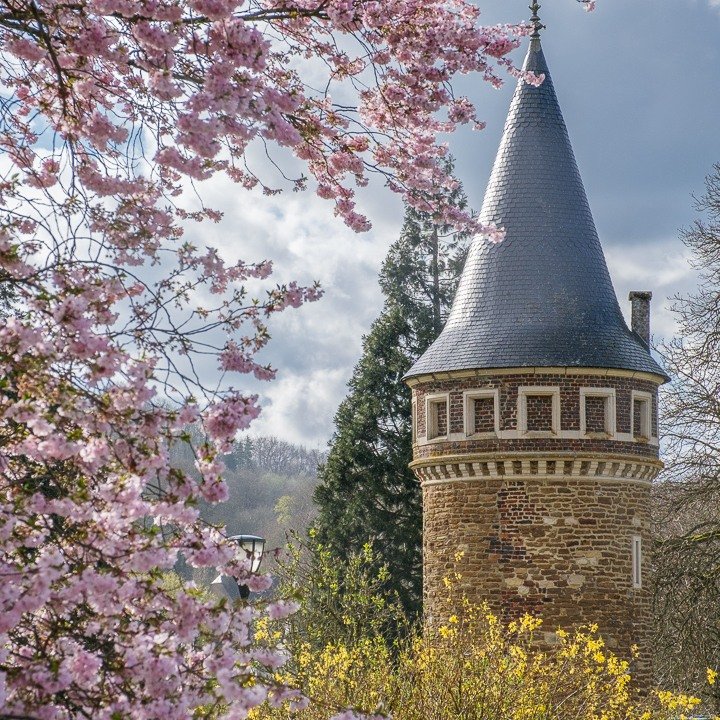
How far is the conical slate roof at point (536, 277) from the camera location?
19.2 metres

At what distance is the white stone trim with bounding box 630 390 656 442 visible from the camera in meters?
19.3

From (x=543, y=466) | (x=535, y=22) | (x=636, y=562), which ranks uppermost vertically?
(x=535, y=22)

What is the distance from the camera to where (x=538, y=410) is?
18.8 m

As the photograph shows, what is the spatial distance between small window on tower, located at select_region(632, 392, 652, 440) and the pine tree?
7.31 meters

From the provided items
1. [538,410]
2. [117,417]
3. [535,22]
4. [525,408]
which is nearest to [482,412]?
[525,408]

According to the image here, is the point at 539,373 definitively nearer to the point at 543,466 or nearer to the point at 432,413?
the point at 543,466

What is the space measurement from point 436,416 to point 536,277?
103 inches

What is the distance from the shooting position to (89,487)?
5.60 m

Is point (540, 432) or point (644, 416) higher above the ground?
point (644, 416)

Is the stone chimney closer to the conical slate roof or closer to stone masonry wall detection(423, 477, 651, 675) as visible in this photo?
the conical slate roof

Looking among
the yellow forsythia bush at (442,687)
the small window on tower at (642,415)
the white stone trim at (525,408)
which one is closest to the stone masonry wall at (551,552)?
the white stone trim at (525,408)

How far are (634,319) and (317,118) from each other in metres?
14.3

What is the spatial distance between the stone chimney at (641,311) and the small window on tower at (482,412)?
3568 mm

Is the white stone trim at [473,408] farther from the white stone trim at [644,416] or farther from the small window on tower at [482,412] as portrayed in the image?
the white stone trim at [644,416]
